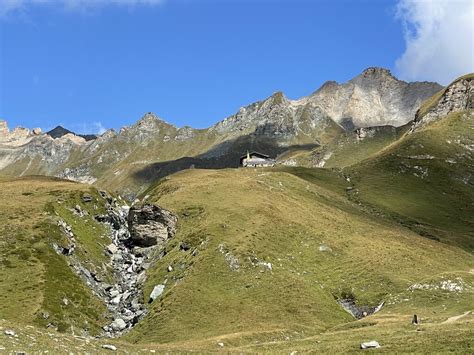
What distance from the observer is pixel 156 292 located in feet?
276

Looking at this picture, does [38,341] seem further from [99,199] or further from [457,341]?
[99,199]

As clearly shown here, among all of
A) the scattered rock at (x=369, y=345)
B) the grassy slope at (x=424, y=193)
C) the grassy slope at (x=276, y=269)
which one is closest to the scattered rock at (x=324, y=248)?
the grassy slope at (x=276, y=269)

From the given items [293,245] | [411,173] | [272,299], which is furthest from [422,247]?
[411,173]

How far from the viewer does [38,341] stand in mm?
35094

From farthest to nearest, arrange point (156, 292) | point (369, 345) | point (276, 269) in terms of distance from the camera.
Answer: point (276, 269) < point (156, 292) < point (369, 345)

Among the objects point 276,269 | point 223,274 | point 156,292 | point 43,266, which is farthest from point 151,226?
point 276,269

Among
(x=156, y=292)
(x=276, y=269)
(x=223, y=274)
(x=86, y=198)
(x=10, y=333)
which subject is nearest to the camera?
(x=10, y=333)

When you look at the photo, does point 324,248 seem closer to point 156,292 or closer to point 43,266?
point 156,292

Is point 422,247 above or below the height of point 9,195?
below

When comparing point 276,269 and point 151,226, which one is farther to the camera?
point 151,226

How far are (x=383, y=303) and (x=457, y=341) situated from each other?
1625 inches

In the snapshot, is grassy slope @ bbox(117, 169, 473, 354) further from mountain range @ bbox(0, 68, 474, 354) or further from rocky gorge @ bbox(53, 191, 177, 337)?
rocky gorge @ bbox(53, 191, 177, 337)

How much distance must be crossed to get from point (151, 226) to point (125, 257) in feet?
25.7

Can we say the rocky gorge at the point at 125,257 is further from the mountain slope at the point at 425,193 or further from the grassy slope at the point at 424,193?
the grassy slope at the point at 424,193
